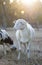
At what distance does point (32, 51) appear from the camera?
9.42 metres

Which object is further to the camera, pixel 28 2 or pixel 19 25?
pixel 28 2

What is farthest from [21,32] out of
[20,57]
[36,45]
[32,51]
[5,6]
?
[5,6]

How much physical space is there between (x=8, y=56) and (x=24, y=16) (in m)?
10.1

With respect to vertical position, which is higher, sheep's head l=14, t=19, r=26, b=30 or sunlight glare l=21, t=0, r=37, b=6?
sunlight glare l=21, t=0, r=37, b=6

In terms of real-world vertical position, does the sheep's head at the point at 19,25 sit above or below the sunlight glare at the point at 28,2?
below

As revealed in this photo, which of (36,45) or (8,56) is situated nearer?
Result: (8,56)

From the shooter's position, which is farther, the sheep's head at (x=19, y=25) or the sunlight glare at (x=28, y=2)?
the sunlight glare at (x=28, y=2)

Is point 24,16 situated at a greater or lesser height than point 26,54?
greater

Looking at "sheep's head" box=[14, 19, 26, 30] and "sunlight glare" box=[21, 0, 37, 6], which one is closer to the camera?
"sheep's head" box=[14, 19, 26, 30]

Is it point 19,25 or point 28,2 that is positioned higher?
point 28,2

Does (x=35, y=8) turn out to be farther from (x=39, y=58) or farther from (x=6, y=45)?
(x=39, y=58)

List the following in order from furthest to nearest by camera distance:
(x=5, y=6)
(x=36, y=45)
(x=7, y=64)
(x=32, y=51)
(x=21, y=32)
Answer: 1. (x=5, y=6)
2. (x=36, y=45)
3. (x=32, y=51)
4. (x=21, y=32)
5. (x=7, y=64)

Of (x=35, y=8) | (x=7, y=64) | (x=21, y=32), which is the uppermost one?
(x=35, y=8)

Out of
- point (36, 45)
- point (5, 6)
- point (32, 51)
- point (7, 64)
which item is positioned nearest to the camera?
point (7, 64)
